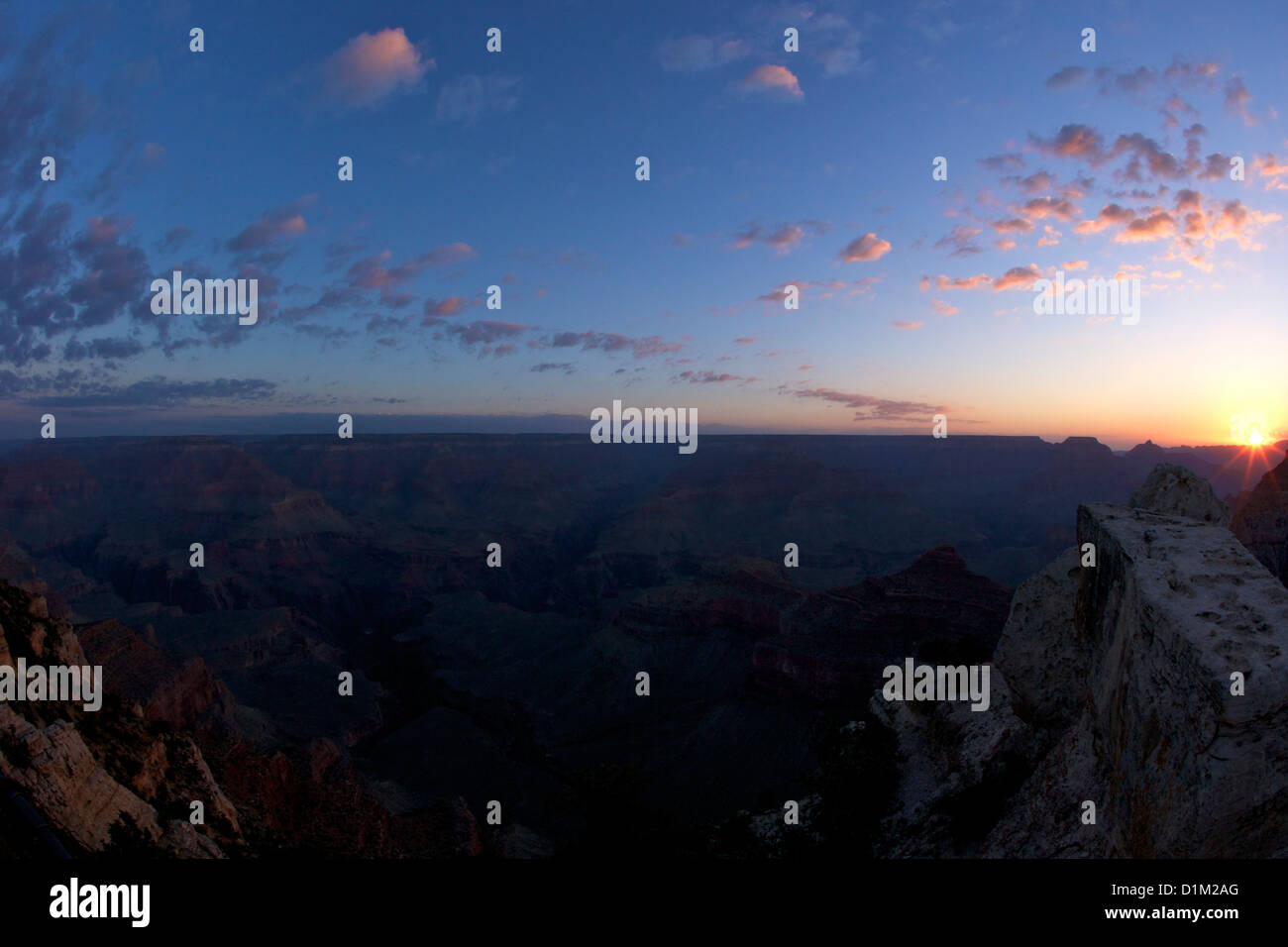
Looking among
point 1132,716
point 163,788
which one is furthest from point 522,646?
point 1132,716

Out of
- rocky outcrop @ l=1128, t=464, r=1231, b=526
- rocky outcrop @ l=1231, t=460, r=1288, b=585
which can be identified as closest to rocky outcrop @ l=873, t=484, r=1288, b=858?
rocky outcrop @ l=1128, t=464, r=1231, b=526

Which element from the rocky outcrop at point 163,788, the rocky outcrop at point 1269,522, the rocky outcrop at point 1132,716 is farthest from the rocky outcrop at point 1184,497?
the rocky outcrop at point 1269,522

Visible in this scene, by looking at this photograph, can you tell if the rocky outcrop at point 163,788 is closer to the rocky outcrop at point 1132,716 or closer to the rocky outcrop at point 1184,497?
the rocky outcrop at point 1132,716

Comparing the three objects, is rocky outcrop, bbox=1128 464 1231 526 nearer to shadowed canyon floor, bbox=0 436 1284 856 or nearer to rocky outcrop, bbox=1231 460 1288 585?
shadowed canyon floor, bbox=0 436 1284 856

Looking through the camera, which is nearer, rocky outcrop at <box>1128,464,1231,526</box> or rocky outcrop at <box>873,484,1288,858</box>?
rocky outcrop at <box>873,484,1288,858</box>

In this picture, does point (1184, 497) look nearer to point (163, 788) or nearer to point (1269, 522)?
point (163, 788)

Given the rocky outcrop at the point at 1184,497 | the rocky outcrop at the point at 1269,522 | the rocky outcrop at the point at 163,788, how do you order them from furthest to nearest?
the rocky outcrop at the point at 1269,522 < the rocky outcrop at the point at 1184,497 < the rocky outcrop at the point at 163,788
